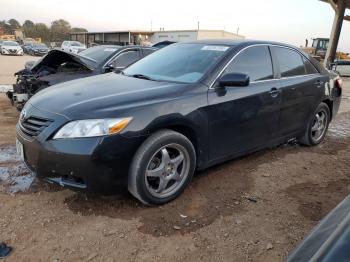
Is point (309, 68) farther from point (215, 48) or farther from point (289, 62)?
point (215, 48)

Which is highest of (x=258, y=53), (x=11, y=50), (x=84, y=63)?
(x=258, y=53)

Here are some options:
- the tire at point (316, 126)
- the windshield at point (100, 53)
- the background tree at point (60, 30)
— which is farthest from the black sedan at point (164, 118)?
the background tree at point (60, 30)

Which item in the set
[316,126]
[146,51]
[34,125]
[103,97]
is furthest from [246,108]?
[146,51]

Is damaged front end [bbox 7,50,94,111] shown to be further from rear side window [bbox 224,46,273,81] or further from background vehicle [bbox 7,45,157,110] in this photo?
rear side window [bbox 224,46,273,81]

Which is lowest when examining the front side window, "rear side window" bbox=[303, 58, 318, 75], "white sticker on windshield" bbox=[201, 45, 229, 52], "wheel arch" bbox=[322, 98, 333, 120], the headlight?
"wheel arch" bbox=[322, 98, 333, 120]

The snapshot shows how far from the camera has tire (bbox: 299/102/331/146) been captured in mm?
5398

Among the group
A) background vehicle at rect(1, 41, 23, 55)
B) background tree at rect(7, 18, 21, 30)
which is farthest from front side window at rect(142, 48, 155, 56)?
background tree at rect(7, 18, 21, 30)

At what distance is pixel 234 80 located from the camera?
363cm

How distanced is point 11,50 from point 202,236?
118 feet

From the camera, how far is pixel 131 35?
50281mm

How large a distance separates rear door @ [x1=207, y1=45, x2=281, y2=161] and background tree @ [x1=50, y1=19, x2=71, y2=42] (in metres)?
76.4

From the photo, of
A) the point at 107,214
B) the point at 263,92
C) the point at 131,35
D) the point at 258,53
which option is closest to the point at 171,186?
the point at 107,214

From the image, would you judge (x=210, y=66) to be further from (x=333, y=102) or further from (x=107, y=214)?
(x=333, y=102)

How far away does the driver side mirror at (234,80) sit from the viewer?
363cm
